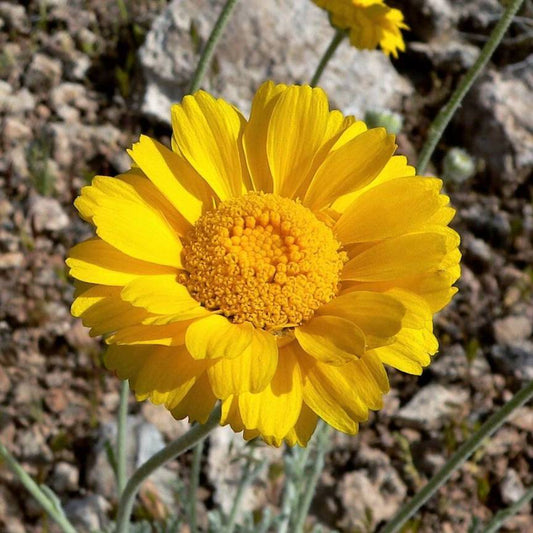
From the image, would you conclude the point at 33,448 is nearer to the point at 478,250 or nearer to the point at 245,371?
the point at 245,371

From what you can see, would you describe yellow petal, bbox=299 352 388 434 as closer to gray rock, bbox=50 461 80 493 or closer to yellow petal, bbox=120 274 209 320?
yellow petal, bbox=120 274 209 320

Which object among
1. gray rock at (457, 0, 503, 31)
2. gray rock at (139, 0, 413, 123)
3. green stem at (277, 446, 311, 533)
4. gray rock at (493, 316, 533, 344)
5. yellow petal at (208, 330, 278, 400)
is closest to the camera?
yellow petal at (208, 330, 278, 400)

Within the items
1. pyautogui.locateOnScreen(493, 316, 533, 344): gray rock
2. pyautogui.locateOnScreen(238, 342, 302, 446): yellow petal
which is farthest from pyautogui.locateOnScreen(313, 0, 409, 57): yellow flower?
pyautogui.locateOnScreen(493, 316, 533, 344): gray rock

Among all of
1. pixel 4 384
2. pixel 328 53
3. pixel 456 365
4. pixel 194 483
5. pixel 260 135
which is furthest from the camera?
pixel 456 365

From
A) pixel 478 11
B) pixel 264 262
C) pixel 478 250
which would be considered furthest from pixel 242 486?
pixel 478 11

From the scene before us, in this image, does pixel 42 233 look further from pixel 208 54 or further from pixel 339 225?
pixel 339 225

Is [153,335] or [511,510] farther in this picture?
[511,510]
